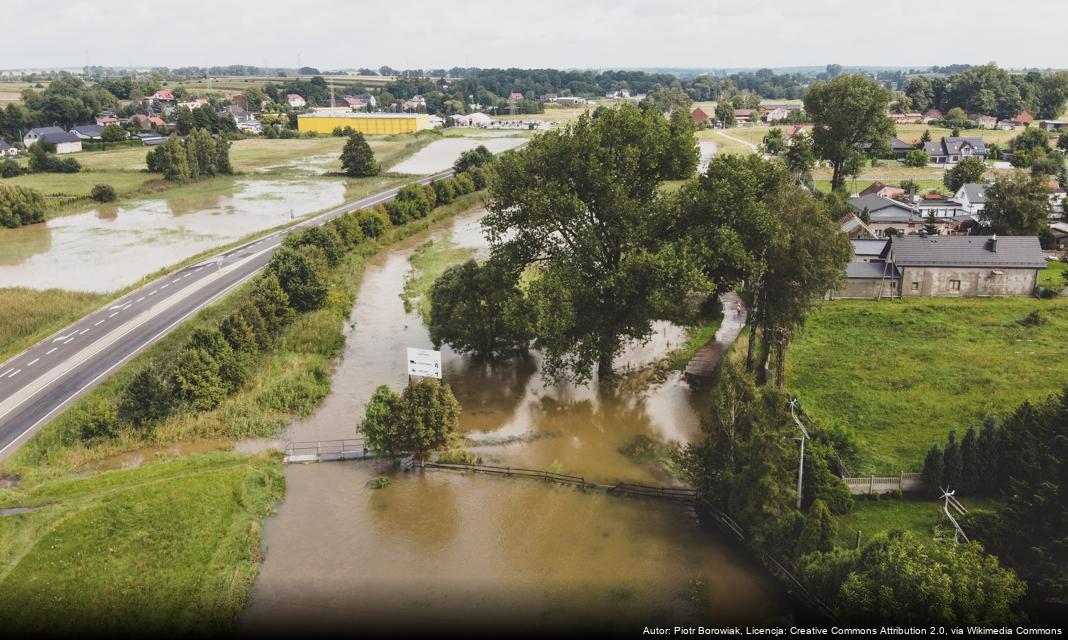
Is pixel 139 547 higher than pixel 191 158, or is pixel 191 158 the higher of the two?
pixel 191 158

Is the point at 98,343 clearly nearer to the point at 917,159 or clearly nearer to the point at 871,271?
the point at 871,271

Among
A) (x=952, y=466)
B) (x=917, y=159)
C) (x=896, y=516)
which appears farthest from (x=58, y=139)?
(x=952, y=466)

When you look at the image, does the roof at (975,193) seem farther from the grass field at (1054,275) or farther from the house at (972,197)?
the grass field at (1054,275)

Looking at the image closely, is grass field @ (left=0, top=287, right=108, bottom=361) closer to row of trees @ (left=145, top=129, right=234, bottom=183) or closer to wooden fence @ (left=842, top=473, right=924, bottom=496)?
wooden fence @ (left=842, top=473, right=924, bottom=496)

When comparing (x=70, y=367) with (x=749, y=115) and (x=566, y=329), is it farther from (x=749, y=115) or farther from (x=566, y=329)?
(x=749, y=115)

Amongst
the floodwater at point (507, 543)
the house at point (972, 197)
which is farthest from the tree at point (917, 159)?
the floodwater at point (507, 543)

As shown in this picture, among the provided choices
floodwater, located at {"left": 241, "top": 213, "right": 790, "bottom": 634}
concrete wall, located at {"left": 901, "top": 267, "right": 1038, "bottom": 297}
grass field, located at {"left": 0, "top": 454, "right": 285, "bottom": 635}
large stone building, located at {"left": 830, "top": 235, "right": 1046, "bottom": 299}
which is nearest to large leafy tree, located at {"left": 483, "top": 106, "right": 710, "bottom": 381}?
floodwater, located at {"left": 241, "top": 213, "right": 790, "bottom": 634}
